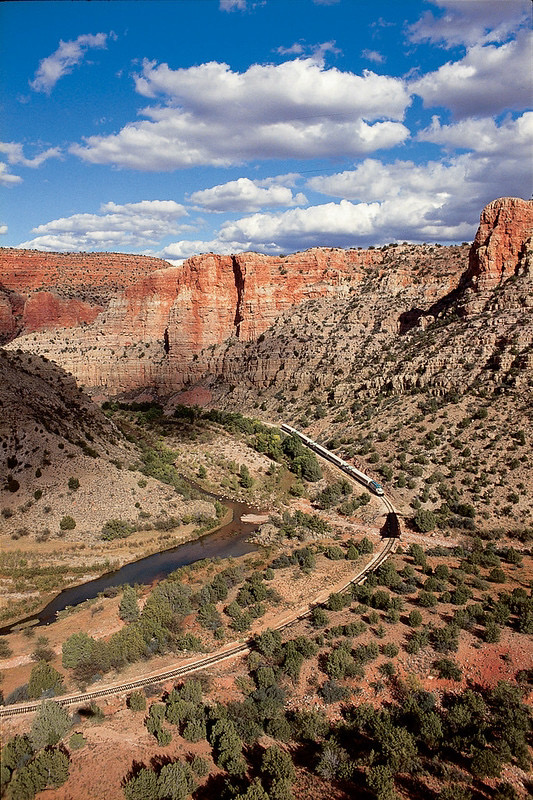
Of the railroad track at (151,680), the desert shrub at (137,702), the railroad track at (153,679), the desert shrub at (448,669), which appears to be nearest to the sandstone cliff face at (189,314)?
the railroad track at (153,679)

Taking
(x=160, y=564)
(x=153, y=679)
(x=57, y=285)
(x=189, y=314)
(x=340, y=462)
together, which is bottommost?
(x=160, y=564)

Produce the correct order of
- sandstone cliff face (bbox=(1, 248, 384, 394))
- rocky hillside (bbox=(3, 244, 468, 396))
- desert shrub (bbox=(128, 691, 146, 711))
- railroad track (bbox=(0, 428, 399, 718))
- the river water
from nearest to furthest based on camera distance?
desert shrub (bbox=(128, 691, 146, 711)), railroad track (bbox=(0, 428, 399, 718)), the river water, rocky hillside (bbox=(3, 244, 468, 396)), sandstone cliff face (bbox=(1, 248, 384, 394))

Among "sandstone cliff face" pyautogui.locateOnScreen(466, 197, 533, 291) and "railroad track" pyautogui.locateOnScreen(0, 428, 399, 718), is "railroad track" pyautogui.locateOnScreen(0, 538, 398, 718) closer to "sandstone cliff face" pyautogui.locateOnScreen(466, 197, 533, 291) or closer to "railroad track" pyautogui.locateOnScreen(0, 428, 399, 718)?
"railroad track" pyautogui.locateOnScreen(0, 428, 399, 718)

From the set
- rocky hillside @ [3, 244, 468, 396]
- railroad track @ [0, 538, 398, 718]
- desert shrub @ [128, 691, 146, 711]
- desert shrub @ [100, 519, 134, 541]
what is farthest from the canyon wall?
desert shrub @ [128, 691, 146, 711]

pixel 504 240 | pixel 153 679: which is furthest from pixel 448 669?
pixel 504 240

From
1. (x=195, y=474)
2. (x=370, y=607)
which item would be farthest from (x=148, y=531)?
(x=370, y=607)

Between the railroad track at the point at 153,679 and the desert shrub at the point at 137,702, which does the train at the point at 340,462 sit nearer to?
the railroad track at the point at 153,679

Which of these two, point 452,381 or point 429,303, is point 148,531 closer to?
point 452,381

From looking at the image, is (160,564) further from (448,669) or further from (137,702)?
(448,669)
